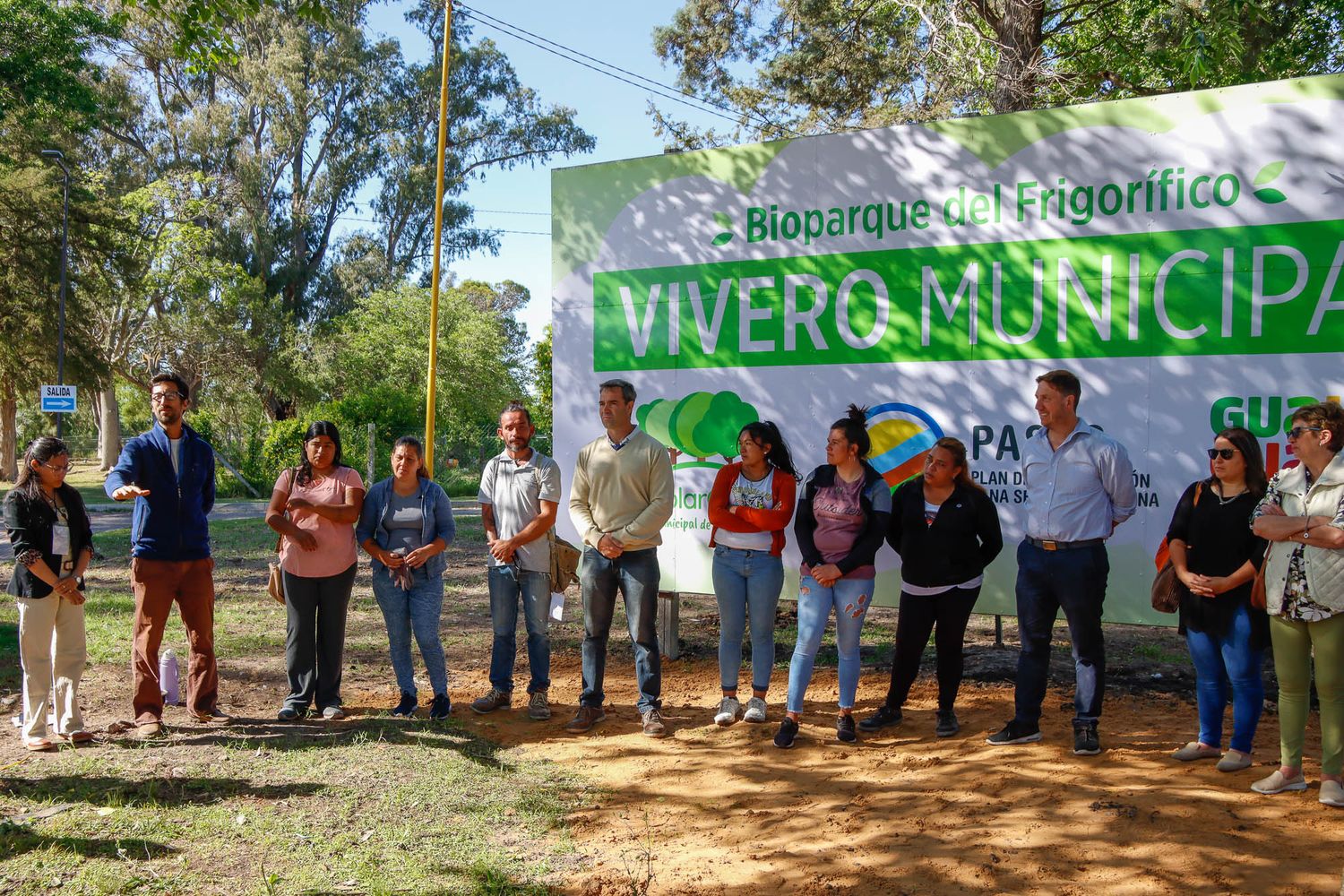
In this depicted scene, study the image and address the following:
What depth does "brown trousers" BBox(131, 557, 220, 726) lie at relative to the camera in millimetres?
6062

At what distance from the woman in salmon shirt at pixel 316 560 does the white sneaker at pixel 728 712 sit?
88.5 inches

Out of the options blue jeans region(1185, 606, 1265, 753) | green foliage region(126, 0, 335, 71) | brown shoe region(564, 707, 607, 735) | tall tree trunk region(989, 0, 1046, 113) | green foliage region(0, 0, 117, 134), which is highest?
green foliage region(0, 0, 117, 134)

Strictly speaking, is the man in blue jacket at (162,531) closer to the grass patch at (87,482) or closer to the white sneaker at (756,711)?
the white sneaker at (756,711)

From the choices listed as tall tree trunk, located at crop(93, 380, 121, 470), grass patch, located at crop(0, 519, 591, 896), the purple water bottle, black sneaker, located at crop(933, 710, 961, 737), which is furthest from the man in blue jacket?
tall tree trunk, located at crop(93, 380, 121, 470)

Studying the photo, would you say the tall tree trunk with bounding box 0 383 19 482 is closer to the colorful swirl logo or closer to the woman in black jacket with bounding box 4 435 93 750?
the woman in black jacket with bounding box 4 435 93 750

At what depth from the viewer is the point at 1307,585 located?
180 inches

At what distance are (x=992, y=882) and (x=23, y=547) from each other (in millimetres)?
4938

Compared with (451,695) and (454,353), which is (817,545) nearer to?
(451,695)

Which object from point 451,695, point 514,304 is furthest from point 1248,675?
point 514,304

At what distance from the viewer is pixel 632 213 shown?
8.26 metres

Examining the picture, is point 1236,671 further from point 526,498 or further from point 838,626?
point 526,498

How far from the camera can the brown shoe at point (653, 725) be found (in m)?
6.19

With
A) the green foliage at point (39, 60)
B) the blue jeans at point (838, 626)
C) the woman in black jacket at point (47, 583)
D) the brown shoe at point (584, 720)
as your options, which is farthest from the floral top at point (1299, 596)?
the green foliage at point (39, 60)

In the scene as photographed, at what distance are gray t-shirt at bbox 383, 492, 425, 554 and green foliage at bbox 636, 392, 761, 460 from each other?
6.98 feet
